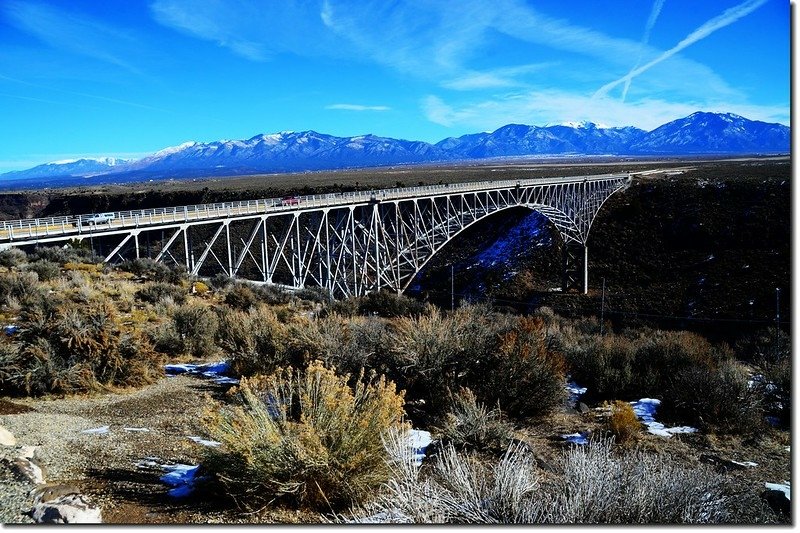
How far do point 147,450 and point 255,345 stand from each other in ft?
13.7

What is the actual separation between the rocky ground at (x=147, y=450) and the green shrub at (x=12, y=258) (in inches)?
503

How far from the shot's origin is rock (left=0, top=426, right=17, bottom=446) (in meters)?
5.25

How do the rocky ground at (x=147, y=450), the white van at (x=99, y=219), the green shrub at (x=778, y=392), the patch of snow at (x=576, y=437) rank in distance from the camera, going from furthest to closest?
the white van at (x=99, y=219)
the green shrub at (x=778, y=392)
the patch of snow at (x=576, y=437)
the rocky ground at (x=147, y=450)

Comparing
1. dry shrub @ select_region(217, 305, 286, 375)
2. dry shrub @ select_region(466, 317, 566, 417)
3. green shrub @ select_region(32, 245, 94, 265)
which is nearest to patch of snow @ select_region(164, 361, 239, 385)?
dry shrub @ select_region(217, 305, 286, 375)

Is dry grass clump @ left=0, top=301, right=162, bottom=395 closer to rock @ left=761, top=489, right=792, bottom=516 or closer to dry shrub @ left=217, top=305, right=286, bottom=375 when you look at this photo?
dry shrub @ left=217, top=305, right=286, bottom=375

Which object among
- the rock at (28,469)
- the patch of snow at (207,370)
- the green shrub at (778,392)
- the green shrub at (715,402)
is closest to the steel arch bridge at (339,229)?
the patch of snow at (207,370)

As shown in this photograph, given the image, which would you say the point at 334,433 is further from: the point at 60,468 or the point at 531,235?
the point at 531,235

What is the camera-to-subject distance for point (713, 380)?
29.1 feet

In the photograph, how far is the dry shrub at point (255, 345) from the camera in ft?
30.9

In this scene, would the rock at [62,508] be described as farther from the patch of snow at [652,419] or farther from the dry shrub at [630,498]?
the patch of snow at [652,419]

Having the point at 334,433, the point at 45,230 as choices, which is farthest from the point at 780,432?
the point at 45,230

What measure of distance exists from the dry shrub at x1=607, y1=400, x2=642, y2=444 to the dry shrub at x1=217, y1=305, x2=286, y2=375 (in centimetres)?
505

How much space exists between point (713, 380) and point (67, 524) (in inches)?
341

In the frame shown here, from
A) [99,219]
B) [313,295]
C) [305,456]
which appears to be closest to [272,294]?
[313,295]
